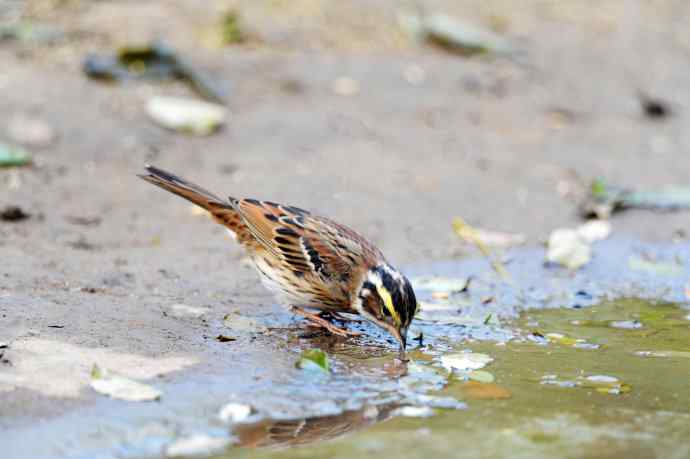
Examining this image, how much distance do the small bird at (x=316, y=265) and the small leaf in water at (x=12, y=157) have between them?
256 centimetres

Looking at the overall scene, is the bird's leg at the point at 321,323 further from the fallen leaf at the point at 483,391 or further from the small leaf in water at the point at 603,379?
the small leaf in water at the point at 603,379

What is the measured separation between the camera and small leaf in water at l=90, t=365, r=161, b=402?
5.25 meters

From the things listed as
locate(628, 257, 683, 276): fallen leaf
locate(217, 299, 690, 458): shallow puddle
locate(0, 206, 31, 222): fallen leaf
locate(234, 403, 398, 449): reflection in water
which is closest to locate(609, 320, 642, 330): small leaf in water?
locate(217, 299, 690, 458): shallow puddle

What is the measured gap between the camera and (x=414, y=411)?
5.38 meters

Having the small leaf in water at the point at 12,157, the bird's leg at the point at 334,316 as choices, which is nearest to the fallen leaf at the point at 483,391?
the bird's leg at the point at 334,316

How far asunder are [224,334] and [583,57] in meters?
8.19

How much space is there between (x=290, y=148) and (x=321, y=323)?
3.89m

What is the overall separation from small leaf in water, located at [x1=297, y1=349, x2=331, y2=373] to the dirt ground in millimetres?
433

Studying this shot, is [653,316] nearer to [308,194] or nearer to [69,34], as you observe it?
[308,194]

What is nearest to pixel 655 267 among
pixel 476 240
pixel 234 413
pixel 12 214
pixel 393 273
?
pixel 476 240

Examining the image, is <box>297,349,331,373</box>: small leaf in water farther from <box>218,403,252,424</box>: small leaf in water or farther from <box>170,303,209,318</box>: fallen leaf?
<box>170,303,209,318</box>: fallen leaf

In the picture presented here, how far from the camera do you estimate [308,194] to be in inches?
381

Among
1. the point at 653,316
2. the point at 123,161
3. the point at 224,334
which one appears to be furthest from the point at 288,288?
the point at 123,161

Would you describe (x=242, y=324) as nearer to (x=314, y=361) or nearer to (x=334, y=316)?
(x=334, y=316)
